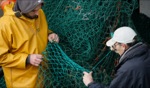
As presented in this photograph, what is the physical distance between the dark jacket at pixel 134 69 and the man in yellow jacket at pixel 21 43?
2.45ft

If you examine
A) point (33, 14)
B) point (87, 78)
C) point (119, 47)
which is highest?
point (33, 14)

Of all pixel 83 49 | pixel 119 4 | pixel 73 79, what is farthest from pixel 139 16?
pixel 73 79

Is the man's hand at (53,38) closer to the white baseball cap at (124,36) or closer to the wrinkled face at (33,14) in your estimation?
the wrinkled face at (33,14)

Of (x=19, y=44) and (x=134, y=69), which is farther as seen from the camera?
(x=19, y=44)

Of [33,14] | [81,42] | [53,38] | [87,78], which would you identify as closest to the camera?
[87,78]

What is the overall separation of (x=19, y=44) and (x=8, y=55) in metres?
0.14

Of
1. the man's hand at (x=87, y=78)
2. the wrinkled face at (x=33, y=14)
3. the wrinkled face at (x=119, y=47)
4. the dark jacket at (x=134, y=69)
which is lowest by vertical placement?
the man's hand at (x=87, y=78)

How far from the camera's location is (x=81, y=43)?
3047 mm

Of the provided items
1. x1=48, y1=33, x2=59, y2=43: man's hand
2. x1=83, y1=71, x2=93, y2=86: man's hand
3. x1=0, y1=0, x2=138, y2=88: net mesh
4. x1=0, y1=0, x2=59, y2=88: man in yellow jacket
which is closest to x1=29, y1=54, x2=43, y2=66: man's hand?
x1=0, y1=0, x2=59, y2=88: man in yellow jacket

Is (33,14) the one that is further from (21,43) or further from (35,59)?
(35,59)

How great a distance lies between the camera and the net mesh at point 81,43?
284 cm

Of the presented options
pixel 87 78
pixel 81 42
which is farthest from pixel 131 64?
pixel 81 42

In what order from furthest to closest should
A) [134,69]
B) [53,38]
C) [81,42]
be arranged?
1. [81,42]
2. [53,38]
3. [134,69]

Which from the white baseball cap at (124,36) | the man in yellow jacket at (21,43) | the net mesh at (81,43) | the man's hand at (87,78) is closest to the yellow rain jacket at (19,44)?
the man in yellow jacket at (21,43)
